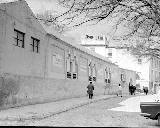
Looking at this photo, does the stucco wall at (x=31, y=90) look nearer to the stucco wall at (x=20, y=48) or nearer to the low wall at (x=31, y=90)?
the low wall at (x=31, y=90)

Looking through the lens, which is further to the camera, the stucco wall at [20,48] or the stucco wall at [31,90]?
the stucco wall at [20,48]

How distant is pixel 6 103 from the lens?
17.5 metres

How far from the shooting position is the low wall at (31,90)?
17.6 meters

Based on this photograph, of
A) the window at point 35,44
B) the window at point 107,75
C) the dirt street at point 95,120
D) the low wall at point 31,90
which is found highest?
the window at point 35,44

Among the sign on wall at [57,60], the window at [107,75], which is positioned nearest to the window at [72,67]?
the sign on wall at [57,60]

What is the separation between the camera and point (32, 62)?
70.5ft

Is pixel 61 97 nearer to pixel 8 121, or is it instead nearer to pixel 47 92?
pixel 47 92

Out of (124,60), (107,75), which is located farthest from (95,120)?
(124,60)

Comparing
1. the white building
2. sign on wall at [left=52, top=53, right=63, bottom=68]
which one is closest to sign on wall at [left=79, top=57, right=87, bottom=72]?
sign on wall at [left=52, top=53, right=63, bottom=68]

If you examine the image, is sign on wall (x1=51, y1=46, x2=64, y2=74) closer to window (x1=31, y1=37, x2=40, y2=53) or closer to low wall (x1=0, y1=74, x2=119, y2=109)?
low wall (x1=0, y1=74, x2=119, y2=109)

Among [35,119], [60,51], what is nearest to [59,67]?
[60,51]

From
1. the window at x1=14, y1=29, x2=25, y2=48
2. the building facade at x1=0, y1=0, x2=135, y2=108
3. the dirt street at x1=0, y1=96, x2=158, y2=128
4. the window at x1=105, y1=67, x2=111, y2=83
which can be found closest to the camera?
the dirt street at x1=0, y1=96, x2=158, y2=128

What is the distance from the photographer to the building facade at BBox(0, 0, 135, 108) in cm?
1794

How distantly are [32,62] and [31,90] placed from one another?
184 cm
